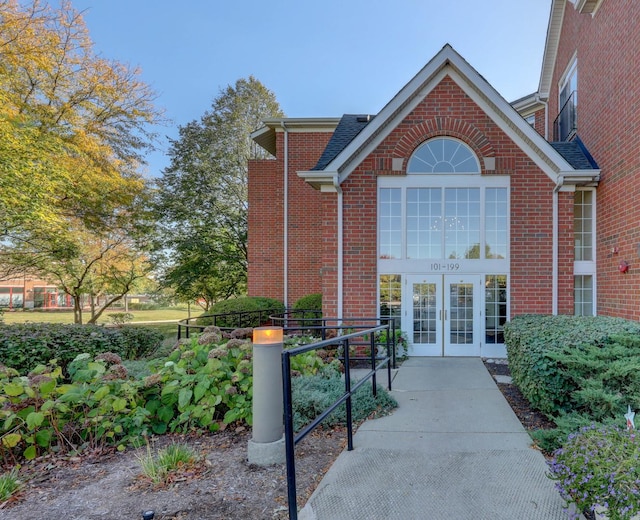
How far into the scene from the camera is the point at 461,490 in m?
2.73

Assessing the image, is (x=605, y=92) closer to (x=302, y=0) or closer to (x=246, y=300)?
(x=246, y=300)

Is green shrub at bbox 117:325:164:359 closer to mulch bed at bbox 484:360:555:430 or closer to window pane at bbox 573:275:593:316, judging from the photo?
mulch bed at bbox 484:360:555:430

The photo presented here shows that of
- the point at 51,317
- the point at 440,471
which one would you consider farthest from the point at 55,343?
the point at 51,317

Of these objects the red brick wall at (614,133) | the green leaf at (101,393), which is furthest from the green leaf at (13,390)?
the red brick wall at (614,133)

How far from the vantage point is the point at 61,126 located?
40.4ft

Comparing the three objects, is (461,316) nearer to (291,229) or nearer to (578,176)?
(578,176)

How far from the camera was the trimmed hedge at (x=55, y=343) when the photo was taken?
627 cm

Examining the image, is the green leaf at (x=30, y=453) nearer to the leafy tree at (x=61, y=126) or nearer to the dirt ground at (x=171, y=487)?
the dirt ground at (x=171, y=487)

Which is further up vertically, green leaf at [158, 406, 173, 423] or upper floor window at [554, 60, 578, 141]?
upper floor window at [554, 60, 578, 141]

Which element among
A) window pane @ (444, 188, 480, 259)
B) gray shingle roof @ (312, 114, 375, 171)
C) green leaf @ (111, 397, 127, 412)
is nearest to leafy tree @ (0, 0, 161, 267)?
gray shingle roof @ (312, 114, 375, 171)

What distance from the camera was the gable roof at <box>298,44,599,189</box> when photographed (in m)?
7.69

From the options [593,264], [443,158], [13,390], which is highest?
[443,158]

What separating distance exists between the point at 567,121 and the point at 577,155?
8.99 ft

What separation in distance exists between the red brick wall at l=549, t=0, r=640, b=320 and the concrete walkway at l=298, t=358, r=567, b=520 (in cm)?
429
